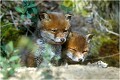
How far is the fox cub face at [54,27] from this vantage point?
682cm

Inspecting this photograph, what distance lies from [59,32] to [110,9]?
4216 millimetres

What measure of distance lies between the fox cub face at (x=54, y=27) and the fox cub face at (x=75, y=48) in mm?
249

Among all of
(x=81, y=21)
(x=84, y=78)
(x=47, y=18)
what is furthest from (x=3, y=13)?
(x=84, y=78)

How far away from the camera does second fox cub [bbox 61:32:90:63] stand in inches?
276

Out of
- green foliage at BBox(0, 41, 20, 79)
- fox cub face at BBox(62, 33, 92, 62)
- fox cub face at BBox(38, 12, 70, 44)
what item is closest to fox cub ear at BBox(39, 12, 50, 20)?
fox cub face at BBox(38, 12, 70, 44)

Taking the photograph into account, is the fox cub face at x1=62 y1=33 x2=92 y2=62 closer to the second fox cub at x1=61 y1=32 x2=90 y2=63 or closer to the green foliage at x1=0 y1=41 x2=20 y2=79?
the second fox cub at x1=61 y1=32 x2=90 y2=63

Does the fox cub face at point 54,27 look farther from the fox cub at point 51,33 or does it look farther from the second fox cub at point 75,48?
the second fox cub at point 75,48

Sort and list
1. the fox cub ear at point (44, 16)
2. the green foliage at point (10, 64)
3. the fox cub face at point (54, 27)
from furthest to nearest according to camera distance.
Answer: the fox cub ear at point (44, 16)
the fox cub face at point (54, 27)
the green foliage at point (10, 64)

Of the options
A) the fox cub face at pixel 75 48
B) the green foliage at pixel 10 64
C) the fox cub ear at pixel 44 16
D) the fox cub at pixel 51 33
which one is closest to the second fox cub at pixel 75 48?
the fox cub face at pixel 75 48

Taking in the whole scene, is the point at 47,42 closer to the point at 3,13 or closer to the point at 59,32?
the point at 59,32

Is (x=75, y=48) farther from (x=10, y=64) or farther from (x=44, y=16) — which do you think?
(x=10, y=64)

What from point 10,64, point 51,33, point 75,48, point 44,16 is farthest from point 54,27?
point 10,64

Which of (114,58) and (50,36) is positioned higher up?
(50,36)

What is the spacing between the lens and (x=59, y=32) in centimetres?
685
